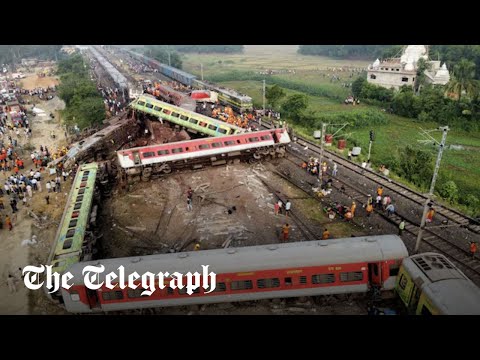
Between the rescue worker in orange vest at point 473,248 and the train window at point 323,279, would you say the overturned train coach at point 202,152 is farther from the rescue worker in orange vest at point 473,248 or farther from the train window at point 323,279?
the train window at point 323,279

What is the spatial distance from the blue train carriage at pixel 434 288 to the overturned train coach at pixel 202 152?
1999 centimetres

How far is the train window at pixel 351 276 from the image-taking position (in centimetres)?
1661

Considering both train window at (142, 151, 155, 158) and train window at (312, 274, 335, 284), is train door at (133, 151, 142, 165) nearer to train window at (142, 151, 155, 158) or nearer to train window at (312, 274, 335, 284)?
train window at (142, 151, 155, 158)

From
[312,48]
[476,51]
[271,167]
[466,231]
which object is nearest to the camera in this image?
[466,231]

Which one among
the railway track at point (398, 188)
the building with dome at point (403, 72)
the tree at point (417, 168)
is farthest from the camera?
the building with dome at point (403, 72)

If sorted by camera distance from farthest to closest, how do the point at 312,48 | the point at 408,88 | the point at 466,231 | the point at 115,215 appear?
the point at 312,48, the point at 408,88, the point at 115,215, the point at 466,231

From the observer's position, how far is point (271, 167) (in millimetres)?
33500

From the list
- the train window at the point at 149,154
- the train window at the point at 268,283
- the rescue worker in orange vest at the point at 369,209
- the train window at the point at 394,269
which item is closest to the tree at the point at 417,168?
the rescue worker in orange vest at the point at 369,209

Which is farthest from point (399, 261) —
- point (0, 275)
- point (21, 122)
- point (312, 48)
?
point (312, 48)

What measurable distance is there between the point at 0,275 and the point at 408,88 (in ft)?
195

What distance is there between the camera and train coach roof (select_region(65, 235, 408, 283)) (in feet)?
53.6

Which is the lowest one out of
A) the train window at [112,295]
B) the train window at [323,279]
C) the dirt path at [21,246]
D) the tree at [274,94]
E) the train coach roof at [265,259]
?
the dirt path at [21,246]

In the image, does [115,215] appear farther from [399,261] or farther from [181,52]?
[181,52]

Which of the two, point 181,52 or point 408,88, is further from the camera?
point 181,52
